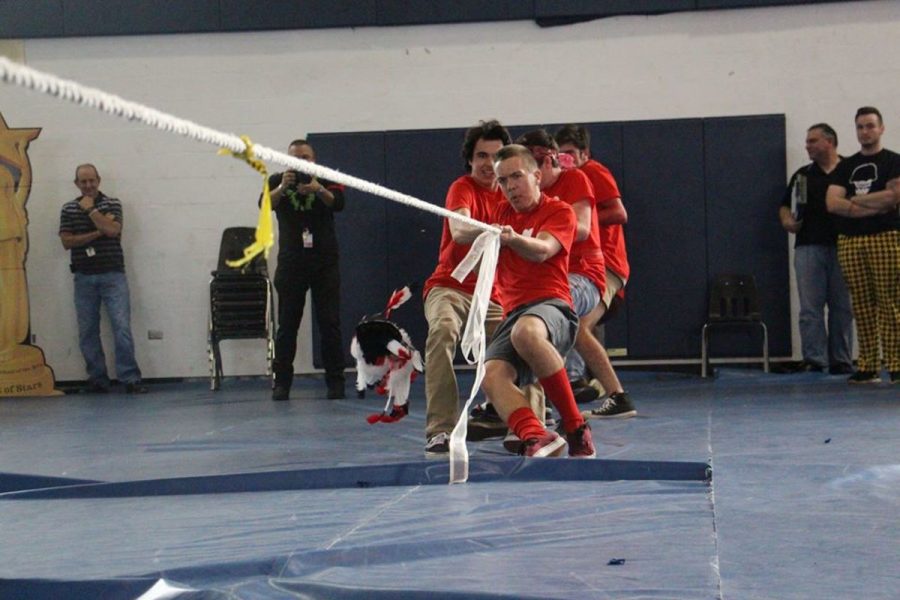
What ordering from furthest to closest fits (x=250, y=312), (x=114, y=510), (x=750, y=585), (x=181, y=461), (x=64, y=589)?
(x=250, y=312), (x=181, y=461), (x=114, y=510), (x=64, y=589), (x=750, y=585)

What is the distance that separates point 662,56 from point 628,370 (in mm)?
2539

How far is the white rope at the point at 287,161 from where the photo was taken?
7.43 feet

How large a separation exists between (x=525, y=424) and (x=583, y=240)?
4.74 feet

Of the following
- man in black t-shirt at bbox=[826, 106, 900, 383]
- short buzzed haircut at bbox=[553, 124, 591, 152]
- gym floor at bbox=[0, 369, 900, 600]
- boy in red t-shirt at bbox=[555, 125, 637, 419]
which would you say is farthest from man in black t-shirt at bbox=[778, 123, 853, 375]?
short buzzed haircut at bbox=[553, 124, 591, 152]

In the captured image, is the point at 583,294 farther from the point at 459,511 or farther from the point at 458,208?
the point at 459,511

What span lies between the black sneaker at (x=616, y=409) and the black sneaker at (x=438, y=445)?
1.45 m

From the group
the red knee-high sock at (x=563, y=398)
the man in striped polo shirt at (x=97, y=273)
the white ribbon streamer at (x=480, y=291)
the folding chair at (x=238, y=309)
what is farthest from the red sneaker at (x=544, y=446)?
the man in striped polo shirt at (x=97, y=273)

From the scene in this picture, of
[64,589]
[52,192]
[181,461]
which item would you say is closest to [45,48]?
[52,192]

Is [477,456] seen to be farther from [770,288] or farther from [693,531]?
[770,288]

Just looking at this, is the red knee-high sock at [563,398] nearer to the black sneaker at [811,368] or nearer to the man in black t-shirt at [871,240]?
the man in black t-shirt at [871,240]

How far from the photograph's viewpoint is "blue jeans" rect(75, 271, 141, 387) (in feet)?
33.0

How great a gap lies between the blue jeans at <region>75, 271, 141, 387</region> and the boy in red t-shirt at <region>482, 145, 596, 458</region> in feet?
18.1

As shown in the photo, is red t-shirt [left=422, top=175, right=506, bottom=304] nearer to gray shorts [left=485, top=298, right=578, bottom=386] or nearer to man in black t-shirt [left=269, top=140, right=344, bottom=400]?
gray shorts [left=485, top=298, right=578, bottom=386]

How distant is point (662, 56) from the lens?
33.0 ft
